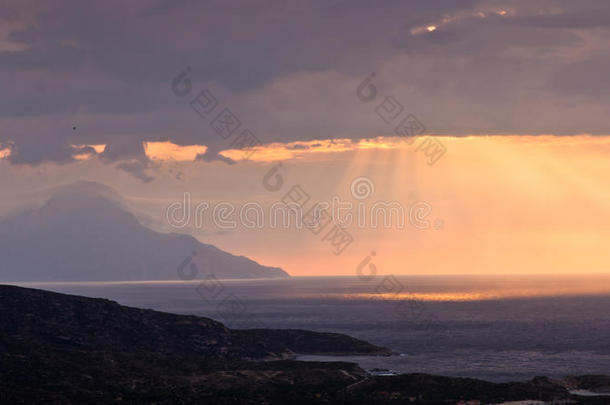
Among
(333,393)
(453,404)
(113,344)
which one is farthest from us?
(113,344)

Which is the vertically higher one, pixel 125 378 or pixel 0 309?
pixel 0 309

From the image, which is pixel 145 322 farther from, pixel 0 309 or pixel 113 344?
pixel 0 309

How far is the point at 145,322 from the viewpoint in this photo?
199625 mm

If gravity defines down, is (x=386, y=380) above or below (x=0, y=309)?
below

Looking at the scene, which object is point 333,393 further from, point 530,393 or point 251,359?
point 251,359

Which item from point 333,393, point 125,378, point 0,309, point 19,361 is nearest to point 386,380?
point 333,393

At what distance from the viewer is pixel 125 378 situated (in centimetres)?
14050

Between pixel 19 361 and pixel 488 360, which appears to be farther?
pixel 488 360

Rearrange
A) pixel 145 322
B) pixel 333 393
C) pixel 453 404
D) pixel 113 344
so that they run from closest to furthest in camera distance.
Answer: pixel 453 404, pixel 333 393, pixel 113 344, pixel 145 322

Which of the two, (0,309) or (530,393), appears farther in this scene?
(0,309)

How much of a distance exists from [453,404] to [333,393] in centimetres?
2190

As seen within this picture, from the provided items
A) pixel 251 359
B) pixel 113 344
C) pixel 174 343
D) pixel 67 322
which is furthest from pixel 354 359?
pixel 67 322

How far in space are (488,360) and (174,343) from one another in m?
76.6

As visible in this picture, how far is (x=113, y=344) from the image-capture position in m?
182
